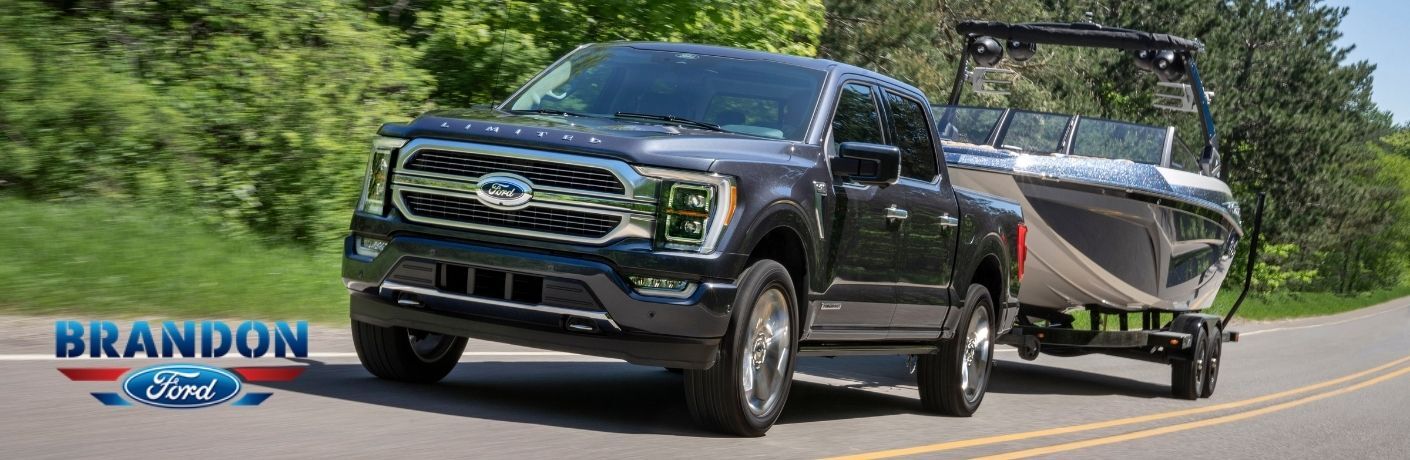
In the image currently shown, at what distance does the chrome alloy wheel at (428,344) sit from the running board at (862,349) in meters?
1.95

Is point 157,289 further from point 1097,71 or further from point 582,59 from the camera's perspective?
point 1097,71

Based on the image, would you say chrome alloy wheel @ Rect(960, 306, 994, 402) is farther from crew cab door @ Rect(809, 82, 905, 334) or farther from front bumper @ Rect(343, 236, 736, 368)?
front bumper @ Rect(343, 236, 736, 368)

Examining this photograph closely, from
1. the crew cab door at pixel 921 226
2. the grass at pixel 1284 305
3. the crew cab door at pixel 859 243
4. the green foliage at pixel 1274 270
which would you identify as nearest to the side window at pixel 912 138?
the crew cab door at pixel 921 226

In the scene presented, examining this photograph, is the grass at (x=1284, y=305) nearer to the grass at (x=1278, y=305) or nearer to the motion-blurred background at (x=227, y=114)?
the grass at (x=1278, y=305)

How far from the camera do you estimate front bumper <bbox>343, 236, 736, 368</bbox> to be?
289 inches

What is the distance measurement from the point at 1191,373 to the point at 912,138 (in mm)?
5733

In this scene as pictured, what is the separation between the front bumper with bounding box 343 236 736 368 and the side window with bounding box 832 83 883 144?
1.79 meters

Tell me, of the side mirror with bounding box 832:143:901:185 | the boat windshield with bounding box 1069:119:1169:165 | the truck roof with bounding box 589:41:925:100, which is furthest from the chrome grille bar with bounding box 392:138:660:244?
the boat windshield with bounding box 1069:119:1169:165

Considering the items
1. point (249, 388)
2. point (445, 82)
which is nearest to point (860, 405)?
point (249, 388)

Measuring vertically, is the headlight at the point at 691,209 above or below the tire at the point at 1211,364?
above

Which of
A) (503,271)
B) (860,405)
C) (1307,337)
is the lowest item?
(1307,337)

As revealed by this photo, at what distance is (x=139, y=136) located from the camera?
555 inches

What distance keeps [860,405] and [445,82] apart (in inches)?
388

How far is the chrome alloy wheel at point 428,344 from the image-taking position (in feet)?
28.7
